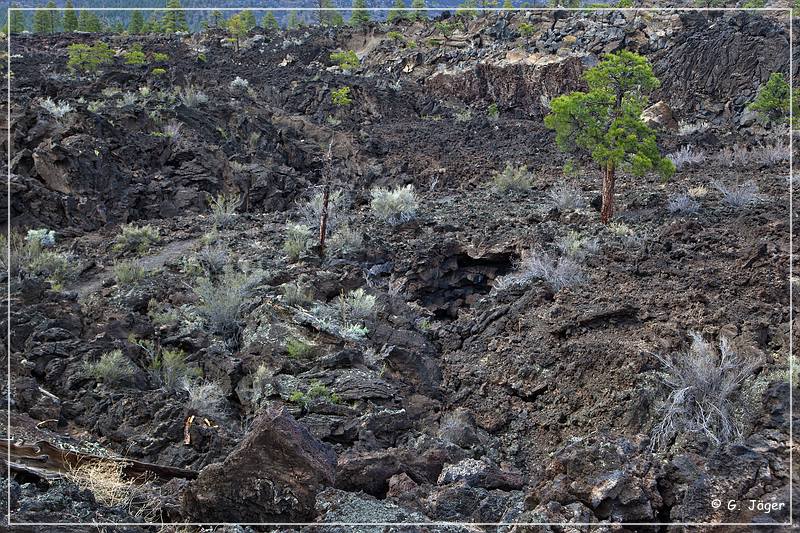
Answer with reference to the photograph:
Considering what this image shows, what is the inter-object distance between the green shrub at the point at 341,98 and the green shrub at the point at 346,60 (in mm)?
7477

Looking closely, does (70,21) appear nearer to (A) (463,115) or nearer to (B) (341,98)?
(B) (341,98)

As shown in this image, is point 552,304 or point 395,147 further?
point 395,147

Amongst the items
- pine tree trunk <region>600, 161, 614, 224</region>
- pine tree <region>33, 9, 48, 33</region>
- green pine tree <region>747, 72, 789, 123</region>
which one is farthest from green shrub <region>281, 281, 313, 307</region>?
pine tree <region>33, 9, 48, 33</region>

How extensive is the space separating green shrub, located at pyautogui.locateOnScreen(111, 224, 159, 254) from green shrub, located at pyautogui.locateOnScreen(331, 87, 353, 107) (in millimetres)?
13802

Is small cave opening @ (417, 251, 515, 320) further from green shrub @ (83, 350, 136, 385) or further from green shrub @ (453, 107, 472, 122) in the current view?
green shrub @ (453, 107, 472, 122)

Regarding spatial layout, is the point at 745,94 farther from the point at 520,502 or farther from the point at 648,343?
the point at 520,502

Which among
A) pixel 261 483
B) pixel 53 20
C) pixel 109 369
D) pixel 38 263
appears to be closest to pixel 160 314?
pixel 109 369

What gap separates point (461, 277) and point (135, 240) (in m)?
6.83

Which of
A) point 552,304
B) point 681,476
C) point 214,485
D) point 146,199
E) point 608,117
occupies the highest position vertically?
point 608,117

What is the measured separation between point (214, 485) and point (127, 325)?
593 centimetres

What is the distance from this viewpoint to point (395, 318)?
10.4 meters

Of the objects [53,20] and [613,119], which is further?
[53,20]

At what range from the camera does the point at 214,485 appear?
13.8 ft

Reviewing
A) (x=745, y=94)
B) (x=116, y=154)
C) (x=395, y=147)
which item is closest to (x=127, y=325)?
(x=116, y=154)
